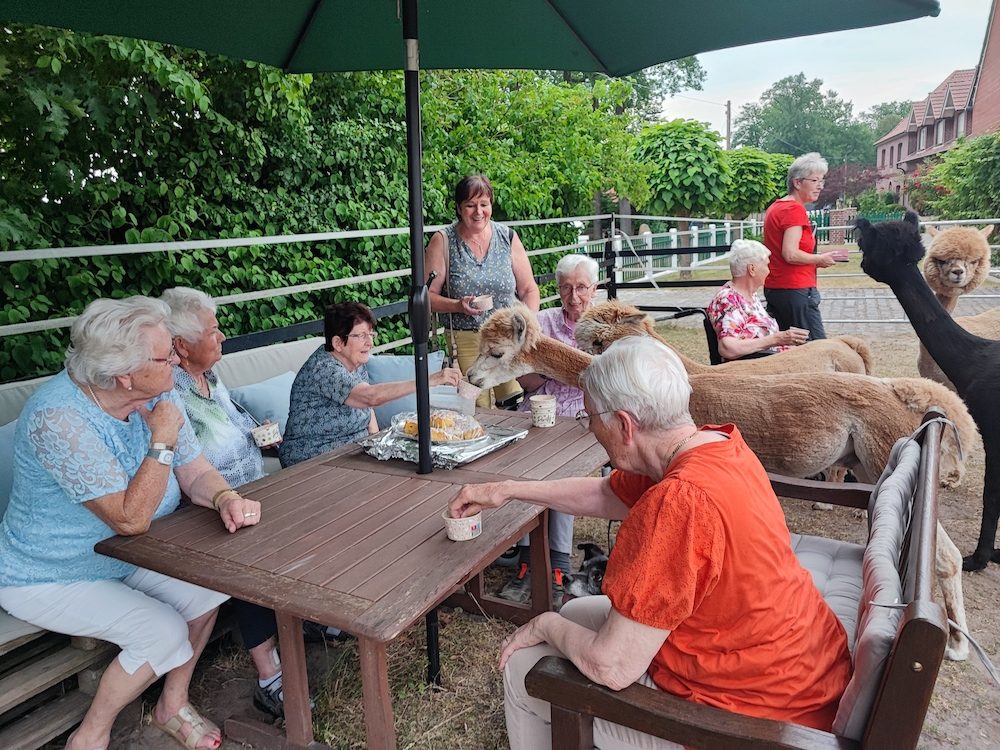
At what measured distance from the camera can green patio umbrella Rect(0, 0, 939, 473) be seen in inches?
90.4

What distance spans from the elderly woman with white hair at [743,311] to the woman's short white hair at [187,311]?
2.94 m

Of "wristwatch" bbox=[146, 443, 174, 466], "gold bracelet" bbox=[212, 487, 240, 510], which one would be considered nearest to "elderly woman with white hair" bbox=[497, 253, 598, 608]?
"gold bracelet" bbox=[212, 487, 240, 510]

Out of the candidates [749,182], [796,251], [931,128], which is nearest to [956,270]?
[796,251]

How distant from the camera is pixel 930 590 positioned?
1.19 meters

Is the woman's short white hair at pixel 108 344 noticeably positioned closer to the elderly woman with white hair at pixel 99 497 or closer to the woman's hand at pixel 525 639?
the elderly woman with white hair at pixel 99 497

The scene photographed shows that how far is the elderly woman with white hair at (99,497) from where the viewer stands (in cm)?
199

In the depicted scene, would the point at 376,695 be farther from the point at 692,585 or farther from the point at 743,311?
the point at 743,311

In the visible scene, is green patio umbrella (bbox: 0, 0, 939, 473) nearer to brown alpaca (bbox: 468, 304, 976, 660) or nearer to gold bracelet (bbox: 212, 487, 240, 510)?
gold bracelet (bbox: 212, 487, 240, 510)

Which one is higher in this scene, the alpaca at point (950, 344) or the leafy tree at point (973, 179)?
the leafy tree at point (973, 179)

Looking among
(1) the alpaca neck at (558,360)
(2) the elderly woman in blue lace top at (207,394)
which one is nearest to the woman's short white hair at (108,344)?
(2) the elderly woman in blue lace top at (207,394)

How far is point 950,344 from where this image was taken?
3.42m

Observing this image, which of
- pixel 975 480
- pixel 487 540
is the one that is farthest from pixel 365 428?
pixel 975 480

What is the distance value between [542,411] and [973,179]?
56.3 feet

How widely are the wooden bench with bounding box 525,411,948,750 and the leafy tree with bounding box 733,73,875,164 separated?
3332 inches
